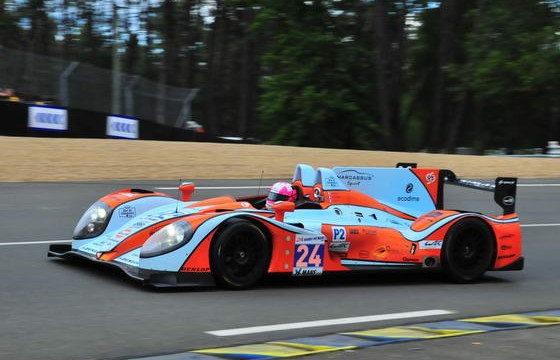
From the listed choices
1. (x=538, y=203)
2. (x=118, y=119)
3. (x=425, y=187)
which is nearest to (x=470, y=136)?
(x=118, y=119)

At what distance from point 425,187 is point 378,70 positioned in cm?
2353

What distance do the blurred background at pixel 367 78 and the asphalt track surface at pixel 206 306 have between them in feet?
45.2

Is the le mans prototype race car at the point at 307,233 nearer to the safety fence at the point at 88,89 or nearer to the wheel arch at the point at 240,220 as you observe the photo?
the wheel arch at the point at 240,220

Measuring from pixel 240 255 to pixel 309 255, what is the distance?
66cm

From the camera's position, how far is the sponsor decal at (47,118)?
1870cm

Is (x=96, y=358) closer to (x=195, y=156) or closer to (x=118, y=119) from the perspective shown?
(x=195, y=156)

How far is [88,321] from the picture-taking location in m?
5.59

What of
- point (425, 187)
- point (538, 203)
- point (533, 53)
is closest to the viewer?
point (425, 187)

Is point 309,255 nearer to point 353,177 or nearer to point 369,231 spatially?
point 369,231

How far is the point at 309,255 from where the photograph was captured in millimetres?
7219

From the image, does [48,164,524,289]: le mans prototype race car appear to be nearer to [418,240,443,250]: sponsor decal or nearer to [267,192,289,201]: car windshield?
[418,240,443,250]: sponsor decal

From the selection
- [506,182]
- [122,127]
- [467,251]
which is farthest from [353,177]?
[122,127]

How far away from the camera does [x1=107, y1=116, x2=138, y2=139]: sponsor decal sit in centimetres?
2050

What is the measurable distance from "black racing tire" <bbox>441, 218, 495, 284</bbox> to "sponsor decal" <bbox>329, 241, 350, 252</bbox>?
3.43ft
